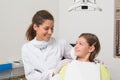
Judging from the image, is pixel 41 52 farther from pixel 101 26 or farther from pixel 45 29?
pixel 101 26

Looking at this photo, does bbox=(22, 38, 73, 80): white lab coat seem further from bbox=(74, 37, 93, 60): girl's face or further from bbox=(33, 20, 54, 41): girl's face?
bbox=(74, 37, 93, 60): girl's face

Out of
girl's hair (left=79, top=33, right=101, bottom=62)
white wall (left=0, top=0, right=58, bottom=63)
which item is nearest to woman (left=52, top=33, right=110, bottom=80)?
girl's hair (left=79, top=33, right=101, bottom=62)

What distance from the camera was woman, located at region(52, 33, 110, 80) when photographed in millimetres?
1460

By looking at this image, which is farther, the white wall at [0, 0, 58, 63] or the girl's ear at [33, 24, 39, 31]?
the white wall at [0, 0, 58, 63]

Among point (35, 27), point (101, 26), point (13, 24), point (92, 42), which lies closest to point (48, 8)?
point (13, 24)

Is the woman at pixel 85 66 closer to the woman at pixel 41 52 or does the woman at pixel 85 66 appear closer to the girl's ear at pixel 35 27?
the woman at pixel 41 52

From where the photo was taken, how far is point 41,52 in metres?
1.72

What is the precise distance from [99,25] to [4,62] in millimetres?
1064

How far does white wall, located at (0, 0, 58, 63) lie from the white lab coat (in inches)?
31.2

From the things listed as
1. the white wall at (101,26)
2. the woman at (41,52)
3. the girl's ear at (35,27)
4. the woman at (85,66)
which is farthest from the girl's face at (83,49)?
the white wall at (101,26)

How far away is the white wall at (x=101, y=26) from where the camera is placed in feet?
7.95

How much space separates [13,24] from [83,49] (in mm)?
1203

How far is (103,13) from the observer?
248cm

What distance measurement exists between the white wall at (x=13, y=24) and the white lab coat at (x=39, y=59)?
0.79 m
